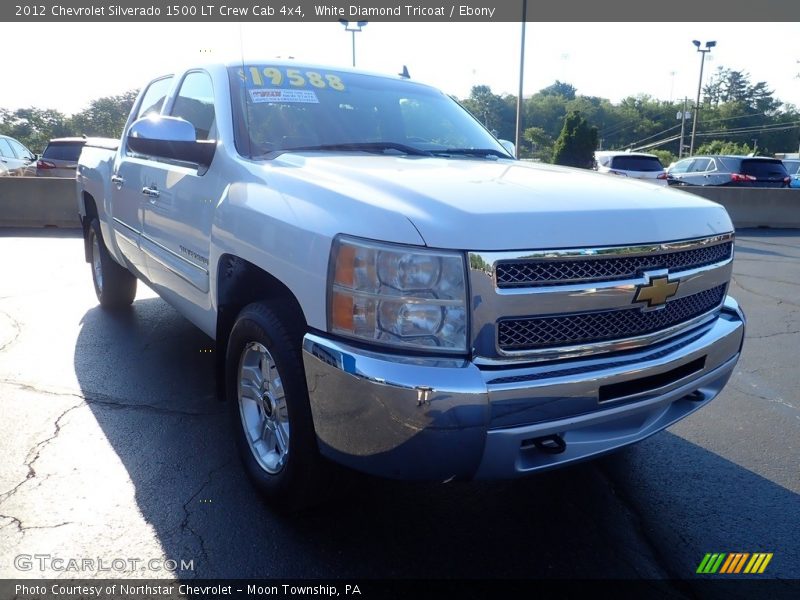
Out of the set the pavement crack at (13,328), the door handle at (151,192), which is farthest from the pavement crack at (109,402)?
the door handle at (151,192)

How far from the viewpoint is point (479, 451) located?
6.50 feet

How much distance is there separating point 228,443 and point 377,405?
65.4 inches

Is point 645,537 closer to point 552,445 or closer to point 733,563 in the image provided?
point 733,563

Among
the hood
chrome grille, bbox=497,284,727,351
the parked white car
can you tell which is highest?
the hood

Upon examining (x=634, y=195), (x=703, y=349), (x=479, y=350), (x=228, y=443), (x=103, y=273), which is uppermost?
(x=634, y=195)

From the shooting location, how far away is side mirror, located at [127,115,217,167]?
302cm

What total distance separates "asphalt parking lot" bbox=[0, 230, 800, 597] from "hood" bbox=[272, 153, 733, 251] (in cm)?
109

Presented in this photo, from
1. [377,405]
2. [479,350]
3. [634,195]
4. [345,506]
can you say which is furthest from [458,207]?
[345,506]

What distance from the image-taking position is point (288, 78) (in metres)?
3.44

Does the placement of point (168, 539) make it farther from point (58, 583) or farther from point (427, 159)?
point (427, 159)

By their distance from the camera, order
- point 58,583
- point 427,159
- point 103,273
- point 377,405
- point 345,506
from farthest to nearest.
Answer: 1. point 103,273
2. point 427,159
3. point 345,506
4. point 58,583
5. point 377,405

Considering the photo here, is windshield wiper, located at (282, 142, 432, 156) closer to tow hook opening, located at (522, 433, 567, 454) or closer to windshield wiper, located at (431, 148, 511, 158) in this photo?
windshield wiper, located at (431, 148, 511, 158)

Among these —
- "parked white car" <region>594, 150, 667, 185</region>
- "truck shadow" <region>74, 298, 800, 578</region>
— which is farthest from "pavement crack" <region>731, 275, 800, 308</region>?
"parked white car" <region>594, 150, 667, 185</region>

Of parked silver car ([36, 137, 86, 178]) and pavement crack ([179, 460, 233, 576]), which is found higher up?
parked silver car ([36, 137, 86, 178])
